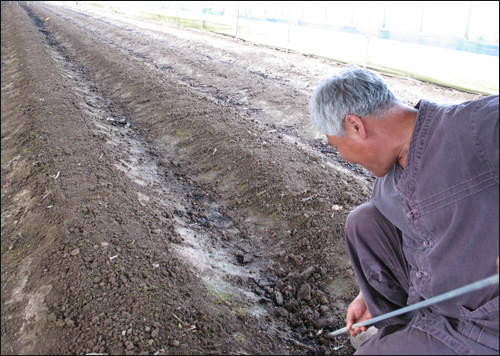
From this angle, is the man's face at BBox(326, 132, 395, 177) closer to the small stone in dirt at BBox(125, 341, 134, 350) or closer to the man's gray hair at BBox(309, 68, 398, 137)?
the man's gray hair at BBox(309, 68, 398, 137)

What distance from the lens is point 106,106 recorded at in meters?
6.84

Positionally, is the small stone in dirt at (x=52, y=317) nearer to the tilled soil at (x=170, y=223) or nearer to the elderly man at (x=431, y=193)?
the tilled soil at (x=170, y=223)

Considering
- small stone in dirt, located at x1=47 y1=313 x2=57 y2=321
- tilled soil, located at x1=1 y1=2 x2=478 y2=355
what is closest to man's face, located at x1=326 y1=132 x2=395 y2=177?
tilled soil, located at x1=1 y1=2 x2=478 y2=355

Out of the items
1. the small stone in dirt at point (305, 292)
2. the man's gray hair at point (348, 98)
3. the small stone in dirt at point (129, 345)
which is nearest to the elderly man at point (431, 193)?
the man's gray hair at point (348, 98)

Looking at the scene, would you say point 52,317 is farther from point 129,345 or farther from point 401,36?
point 401,36

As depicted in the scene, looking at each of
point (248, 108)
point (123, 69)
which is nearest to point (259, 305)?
point (248, 108)

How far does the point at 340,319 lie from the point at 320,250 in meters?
0.65

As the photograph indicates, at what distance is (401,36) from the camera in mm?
10312

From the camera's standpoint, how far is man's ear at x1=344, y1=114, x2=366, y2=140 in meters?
1.81

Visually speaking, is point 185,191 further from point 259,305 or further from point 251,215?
point 259,305

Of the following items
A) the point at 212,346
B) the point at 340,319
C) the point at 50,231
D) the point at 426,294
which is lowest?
the point at 340,319

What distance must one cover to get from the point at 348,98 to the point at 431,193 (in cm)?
51

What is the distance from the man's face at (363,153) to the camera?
1866mm

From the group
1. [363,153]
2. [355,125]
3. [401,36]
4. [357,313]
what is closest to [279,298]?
[357,313]
